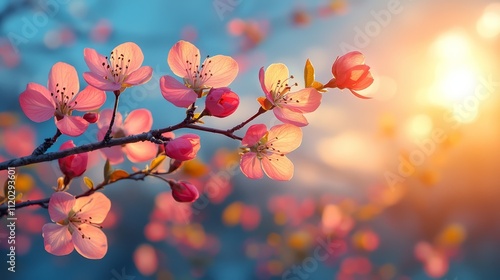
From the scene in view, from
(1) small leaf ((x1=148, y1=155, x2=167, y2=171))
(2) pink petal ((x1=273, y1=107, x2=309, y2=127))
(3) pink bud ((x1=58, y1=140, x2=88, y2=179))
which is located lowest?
(3) pink bud ((x1=58, y1=140, x2=88, y2=179))

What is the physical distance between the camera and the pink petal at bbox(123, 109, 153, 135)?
651 mm

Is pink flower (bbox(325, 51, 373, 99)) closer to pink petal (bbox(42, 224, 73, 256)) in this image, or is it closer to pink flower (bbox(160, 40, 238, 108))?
pink flower (bbox(160, 40, 238, 108))

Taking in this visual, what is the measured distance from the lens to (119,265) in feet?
6.77

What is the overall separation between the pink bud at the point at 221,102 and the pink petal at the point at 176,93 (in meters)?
0.02

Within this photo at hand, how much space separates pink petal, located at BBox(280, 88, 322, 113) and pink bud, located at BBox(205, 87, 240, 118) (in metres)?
0.07

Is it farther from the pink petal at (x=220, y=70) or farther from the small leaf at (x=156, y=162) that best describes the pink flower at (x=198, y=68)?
the small leaf at (x=156, y=162)

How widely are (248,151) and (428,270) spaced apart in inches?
75.3

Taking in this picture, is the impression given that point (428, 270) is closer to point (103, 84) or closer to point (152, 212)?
point (152, 212)

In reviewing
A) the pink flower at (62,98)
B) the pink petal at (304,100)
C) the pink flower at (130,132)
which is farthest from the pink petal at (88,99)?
the pink petal at (304,100)

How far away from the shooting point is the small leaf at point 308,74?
1.74 feet

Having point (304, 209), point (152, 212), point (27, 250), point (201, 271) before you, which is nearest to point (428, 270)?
point (304, 209)

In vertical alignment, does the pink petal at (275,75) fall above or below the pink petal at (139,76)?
above

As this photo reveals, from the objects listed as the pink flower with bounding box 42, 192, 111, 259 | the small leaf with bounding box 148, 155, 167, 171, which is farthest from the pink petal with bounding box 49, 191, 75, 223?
the small leaf with bounding box 148, 155, 167, 171

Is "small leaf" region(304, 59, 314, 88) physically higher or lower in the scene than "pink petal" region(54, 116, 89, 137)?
higher
